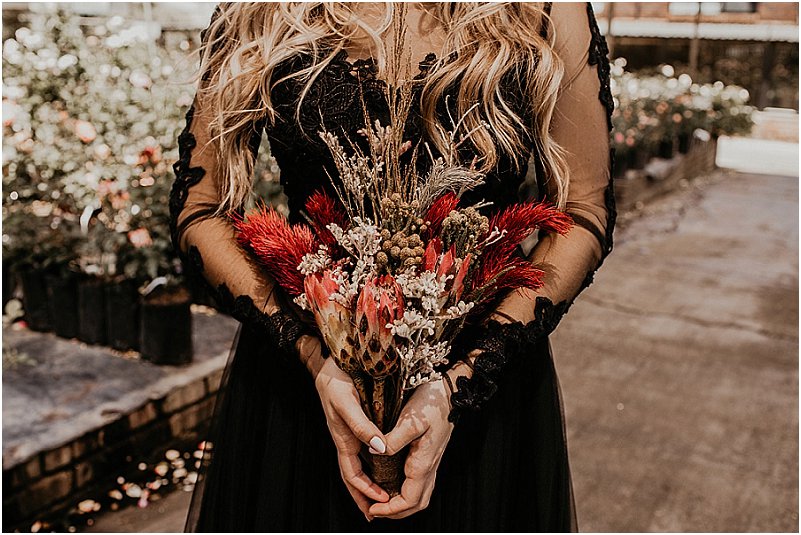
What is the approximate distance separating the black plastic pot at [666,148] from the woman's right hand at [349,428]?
8.96 meters

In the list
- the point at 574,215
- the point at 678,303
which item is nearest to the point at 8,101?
the point at 574,215

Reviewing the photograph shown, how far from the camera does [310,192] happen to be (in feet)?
4.97

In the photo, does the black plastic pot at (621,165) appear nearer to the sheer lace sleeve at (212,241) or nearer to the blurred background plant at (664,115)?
the blurred background plant at (664,115)

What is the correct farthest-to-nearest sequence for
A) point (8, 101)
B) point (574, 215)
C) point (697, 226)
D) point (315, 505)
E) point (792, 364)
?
point (697, 226) < point (792, 364) < point (8, 101) < point (315, 505) < point (574, 215)

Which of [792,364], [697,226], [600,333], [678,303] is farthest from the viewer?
[697,226]

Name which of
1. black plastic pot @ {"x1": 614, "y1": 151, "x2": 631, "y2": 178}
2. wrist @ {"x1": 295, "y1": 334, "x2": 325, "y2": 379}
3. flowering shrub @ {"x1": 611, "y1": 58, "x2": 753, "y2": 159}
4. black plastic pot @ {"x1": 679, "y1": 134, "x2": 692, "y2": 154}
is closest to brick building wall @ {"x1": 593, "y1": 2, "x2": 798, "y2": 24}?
flowering shrub @ {"x1": 611, "y1": 58, "x2": 753, "y2": 159}

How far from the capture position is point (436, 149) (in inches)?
56.6

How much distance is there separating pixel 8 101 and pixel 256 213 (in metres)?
3.24

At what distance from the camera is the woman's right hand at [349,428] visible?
121 centimetres

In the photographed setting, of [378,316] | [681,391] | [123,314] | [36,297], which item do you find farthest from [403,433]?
[681,391]

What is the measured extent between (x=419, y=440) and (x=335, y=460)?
1.04 feet

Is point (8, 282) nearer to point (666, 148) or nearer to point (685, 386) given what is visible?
point (685, 386)

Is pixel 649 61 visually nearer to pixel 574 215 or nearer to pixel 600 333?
pixel 600 333

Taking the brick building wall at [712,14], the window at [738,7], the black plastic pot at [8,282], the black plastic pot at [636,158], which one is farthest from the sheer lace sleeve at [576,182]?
the window at [738,7]
